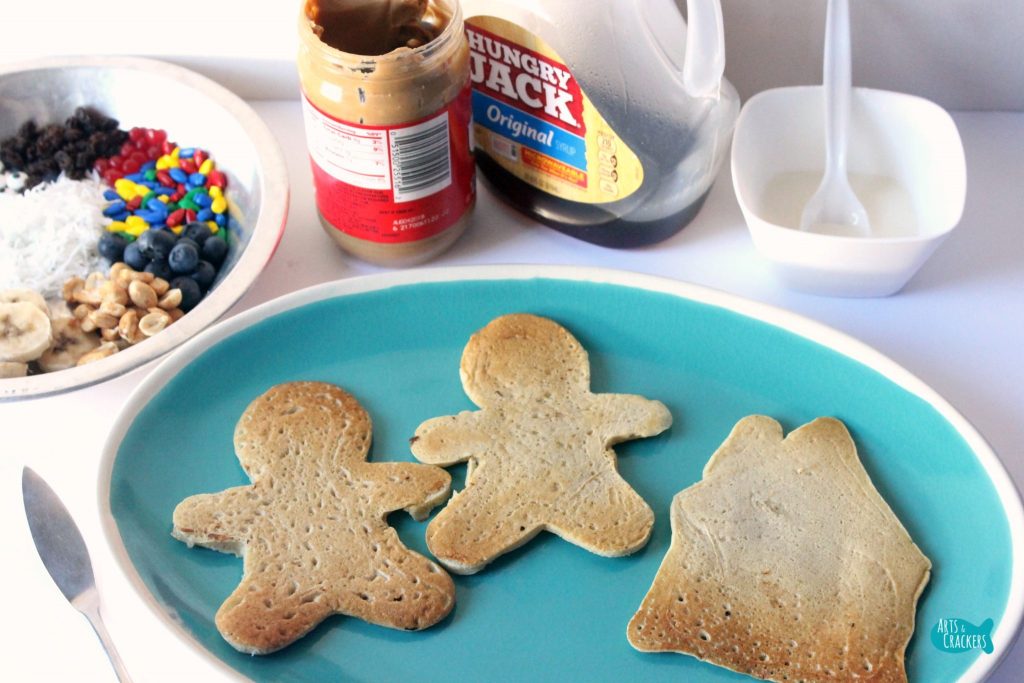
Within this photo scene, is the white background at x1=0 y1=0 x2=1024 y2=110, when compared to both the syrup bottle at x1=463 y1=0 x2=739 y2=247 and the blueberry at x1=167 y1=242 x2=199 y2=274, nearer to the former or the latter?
the syrup bottle at x1=463 y1=0 x2=739 y2=247

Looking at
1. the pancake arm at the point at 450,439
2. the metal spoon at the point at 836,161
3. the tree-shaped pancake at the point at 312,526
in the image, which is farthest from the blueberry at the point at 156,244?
the metal spoon at the point at 836,161

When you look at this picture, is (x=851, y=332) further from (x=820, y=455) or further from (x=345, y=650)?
(x=345, y=650)

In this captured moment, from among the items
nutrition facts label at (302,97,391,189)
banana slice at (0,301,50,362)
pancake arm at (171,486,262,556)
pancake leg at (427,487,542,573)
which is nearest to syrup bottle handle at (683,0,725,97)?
nutrition facts label at (302,97,391,189)

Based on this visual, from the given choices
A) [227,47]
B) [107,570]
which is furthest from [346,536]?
[227,47]

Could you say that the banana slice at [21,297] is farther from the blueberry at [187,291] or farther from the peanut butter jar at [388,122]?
the peanut butter jar at [388,122]

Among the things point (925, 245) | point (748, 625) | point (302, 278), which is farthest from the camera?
point (302, 278)

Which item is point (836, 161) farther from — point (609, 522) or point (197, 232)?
point (197, 232)
